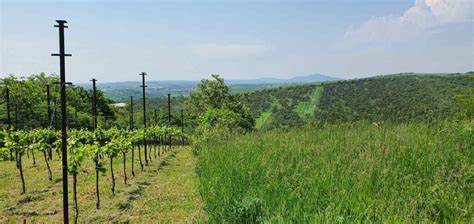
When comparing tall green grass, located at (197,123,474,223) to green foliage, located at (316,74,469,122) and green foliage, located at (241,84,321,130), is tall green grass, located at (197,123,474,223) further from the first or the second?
green foliage, located at (241,84,321,130)

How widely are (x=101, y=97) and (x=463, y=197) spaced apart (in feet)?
142

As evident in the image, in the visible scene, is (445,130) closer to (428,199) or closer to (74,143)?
(428,199)

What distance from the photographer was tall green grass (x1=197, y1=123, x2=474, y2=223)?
4027 millimetres

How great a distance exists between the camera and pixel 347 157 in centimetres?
590

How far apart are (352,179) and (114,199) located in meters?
6.37

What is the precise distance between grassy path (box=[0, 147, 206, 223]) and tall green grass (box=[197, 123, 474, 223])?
39.1 inches

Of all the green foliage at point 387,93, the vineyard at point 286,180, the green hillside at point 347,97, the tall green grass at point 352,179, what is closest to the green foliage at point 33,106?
the vineyard at point 286,180

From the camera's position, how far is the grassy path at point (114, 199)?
23.2 feet

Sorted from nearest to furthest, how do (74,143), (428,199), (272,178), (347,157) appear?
(428,199) → (272,178) → (347,157) → (74,143)

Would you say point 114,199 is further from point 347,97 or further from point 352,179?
point 347,97

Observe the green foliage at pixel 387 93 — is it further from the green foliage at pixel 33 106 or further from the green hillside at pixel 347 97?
the green foliage at pixel 33 106

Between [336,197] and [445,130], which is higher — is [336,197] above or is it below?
below

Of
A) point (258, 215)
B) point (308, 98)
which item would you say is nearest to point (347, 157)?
point (258, 215)

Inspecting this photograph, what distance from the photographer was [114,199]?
8.82 metres
